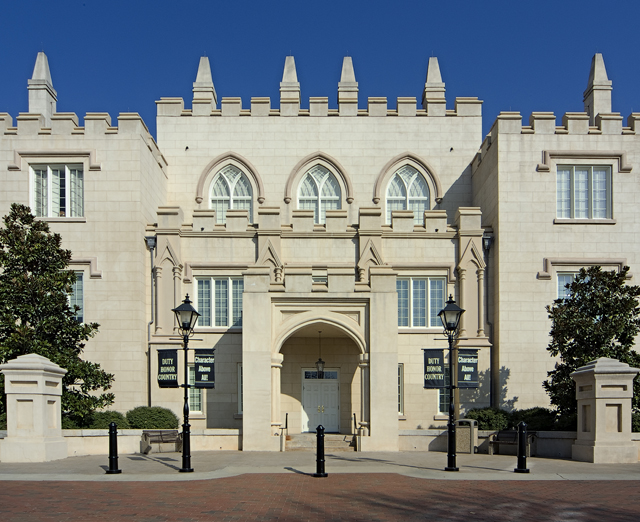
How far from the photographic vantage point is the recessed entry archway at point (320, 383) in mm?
26719

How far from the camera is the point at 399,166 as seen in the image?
30594mm

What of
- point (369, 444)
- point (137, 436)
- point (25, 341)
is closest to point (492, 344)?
point (369, 444)

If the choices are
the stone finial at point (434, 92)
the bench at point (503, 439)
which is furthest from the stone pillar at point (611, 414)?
the stone finial at point (434, 92)

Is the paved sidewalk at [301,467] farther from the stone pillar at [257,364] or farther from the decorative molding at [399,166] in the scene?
the decorative molding at [399,166]

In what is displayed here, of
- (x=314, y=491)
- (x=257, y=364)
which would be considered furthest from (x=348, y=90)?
(x=314, y=491)

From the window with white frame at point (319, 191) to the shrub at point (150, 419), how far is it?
10480mm

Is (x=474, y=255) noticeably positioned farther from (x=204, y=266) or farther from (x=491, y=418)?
(x=204, y=266)

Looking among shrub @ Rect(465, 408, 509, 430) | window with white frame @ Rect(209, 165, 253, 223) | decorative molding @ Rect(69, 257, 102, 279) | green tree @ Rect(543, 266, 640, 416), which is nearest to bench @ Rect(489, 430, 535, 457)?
shrub @ Rect(465, 408, 509, 430)

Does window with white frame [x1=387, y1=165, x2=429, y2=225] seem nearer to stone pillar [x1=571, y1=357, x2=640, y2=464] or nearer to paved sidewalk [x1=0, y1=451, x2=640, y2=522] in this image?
stone pillar [x1=571, y1=357, x2=640, y2=464]

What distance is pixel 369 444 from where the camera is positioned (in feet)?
73.9

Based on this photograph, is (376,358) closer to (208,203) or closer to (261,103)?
(208,203)

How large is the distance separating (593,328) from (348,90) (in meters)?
14.6

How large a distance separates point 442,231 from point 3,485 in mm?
17390

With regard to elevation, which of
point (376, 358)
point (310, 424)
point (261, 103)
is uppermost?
point (261, 103)
